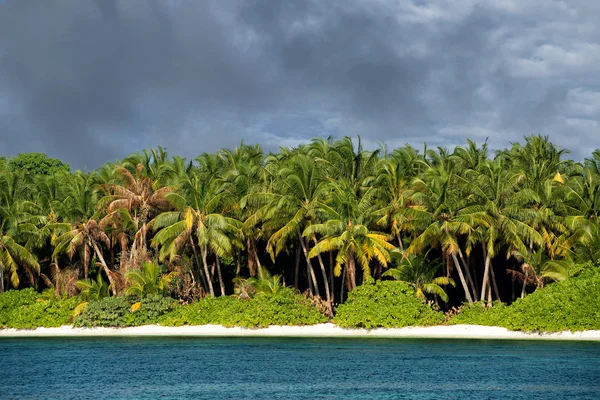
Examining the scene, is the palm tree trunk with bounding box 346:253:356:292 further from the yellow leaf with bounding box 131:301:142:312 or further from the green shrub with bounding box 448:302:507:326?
the yellow leaf with bounding box 131:301:142:312

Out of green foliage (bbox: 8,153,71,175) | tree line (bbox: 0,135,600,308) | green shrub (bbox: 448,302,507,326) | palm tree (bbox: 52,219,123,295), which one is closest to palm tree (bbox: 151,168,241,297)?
tree line (bbox: 0,135,600,308)

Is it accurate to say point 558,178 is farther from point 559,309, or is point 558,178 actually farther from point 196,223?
point 196,223

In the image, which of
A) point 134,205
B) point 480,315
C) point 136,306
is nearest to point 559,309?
point 480,315

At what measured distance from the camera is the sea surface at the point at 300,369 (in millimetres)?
22188

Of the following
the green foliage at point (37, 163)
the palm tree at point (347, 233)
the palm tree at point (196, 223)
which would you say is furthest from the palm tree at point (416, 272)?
the green foliage at point (37, 163)

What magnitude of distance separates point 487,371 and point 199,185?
69.9 ft

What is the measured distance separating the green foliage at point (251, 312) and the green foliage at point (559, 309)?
10.0 metres

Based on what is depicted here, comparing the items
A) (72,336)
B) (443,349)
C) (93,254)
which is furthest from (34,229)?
(443,349)

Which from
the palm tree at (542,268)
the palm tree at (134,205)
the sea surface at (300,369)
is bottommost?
the sea surface at (300,369)

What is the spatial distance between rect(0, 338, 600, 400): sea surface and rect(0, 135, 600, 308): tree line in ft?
20.2

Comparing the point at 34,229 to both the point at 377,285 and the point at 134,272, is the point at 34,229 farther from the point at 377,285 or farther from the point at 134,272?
the point at 377,285

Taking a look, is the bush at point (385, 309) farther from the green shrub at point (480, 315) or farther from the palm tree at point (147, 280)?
the palm tree at point (147, 280)

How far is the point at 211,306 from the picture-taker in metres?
42.1

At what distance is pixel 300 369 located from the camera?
2694 cm
